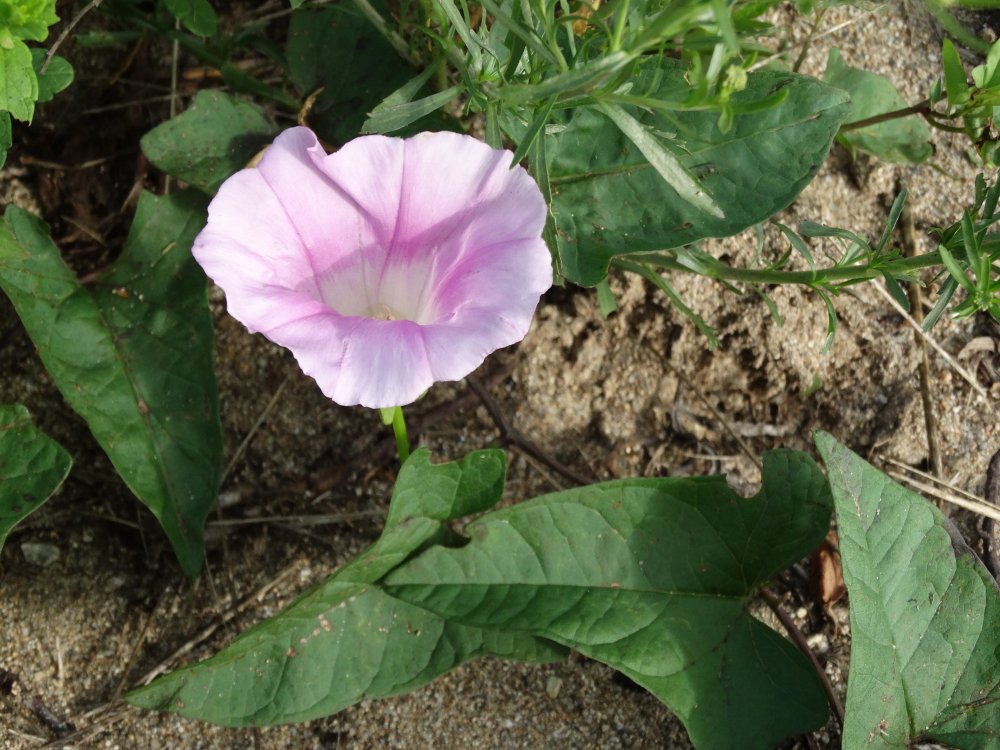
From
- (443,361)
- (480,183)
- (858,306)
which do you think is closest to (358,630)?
(443,361)

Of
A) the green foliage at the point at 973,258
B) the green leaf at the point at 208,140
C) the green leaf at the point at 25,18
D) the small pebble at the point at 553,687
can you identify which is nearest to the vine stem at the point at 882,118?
the green foliage at the point at 973,258

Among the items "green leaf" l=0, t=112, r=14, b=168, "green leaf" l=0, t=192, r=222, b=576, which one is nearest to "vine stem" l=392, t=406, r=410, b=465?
"green leaf" l=0, t=192, r=222, b=576

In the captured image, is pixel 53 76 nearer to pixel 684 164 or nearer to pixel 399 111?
pixel 399 111

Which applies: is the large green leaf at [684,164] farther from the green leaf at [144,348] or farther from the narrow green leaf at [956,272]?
the green leaf at [144,348]

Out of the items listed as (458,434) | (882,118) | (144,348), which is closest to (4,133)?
(144,348)

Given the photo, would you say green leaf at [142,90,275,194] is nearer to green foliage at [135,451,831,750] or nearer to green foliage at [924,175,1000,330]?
green foliage at [135,451,831,750]

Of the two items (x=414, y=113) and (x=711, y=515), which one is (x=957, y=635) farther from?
(x=414, y=113)
